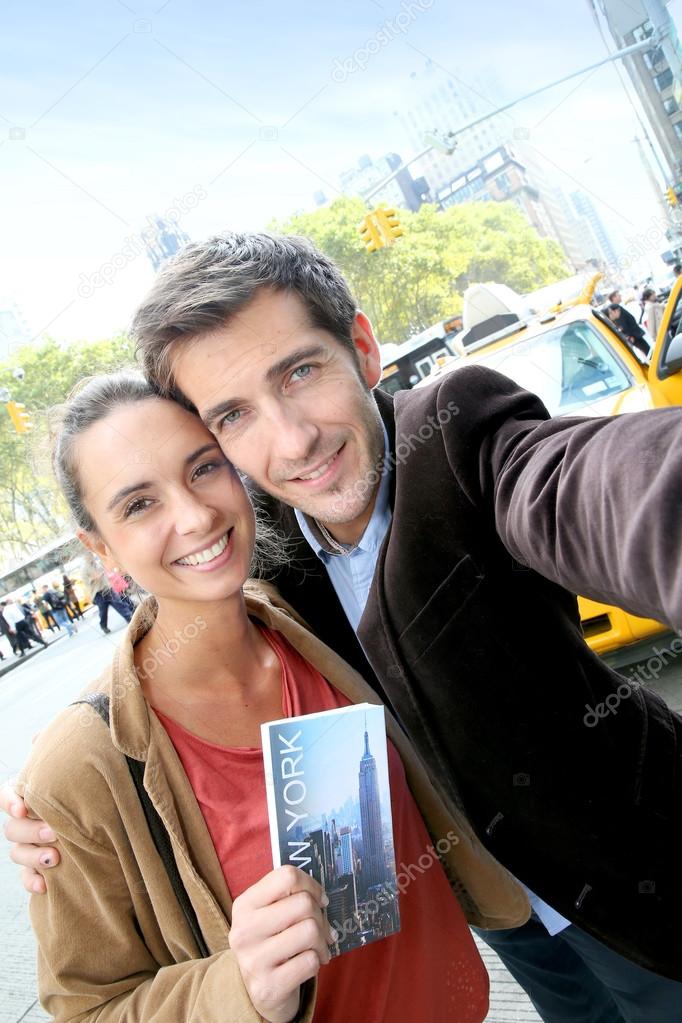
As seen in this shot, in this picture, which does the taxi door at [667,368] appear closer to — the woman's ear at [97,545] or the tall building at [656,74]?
the woman's ear at [97,545]

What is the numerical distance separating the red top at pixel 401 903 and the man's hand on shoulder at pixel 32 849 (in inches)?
10.5

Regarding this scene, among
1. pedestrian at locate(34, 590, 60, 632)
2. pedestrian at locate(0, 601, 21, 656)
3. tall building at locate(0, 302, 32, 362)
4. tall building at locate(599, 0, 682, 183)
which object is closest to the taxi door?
tall building at locate(599, 0, 682, 183)

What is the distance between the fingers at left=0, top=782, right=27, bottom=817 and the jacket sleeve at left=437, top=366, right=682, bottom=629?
3.41ft

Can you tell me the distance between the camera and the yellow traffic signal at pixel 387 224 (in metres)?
13.9

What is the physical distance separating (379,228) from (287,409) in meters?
13.5

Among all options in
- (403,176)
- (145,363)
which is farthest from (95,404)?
(403,176)

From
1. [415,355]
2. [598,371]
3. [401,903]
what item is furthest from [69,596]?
[401,903]

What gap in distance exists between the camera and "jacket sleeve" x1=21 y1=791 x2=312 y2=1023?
1106mm

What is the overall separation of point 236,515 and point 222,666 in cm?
36

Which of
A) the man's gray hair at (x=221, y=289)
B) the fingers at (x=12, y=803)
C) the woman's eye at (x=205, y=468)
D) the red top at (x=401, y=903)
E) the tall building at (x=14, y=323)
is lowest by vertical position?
the red top at (x=401, y=903)

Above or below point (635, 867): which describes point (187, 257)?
above

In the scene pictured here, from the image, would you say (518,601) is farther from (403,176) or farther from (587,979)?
(403,176)

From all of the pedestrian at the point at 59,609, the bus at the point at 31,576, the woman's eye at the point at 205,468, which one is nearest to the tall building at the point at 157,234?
the woman's eye at the point at 205,468

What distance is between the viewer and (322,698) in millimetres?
1537
